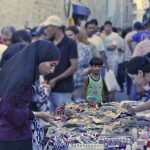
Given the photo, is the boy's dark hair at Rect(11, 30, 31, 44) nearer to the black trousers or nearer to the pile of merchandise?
the pile of merchandise

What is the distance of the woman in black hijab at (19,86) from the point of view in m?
4.22

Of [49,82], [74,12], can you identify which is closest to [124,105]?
[49,82]

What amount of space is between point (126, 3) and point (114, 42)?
2022 centimetres

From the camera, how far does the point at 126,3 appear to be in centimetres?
3212

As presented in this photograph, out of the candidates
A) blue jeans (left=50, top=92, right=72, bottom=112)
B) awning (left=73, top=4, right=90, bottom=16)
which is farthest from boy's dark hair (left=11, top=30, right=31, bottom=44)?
awning (left=73, top=4, right=90, bottom=16)

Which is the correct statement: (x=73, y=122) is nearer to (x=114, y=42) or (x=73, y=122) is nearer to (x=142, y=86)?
(x=142, y=86)

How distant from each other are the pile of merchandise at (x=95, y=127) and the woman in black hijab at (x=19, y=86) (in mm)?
282

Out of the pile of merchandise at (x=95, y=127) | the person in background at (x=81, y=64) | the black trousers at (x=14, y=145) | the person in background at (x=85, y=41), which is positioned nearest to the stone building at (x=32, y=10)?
the person in background at (x=85, y=41)

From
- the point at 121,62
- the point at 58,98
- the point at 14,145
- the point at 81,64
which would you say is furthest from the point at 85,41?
the point at 14,145

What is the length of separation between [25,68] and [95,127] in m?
0.86

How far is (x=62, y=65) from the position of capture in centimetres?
721

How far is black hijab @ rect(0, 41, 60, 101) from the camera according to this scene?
13.8 ft

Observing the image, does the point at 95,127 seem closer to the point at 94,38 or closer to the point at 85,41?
the point at 85,41

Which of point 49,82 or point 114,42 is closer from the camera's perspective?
point 49,82
